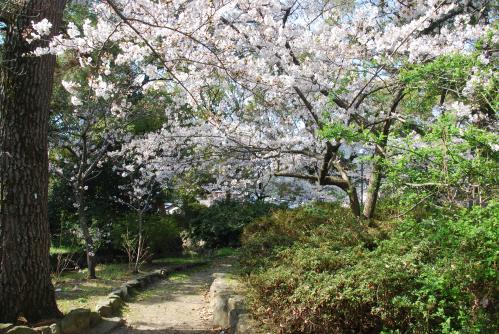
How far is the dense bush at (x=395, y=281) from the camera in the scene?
108 inches

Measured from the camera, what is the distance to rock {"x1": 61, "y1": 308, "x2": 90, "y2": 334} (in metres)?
4.91

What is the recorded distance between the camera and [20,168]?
484 centimetres

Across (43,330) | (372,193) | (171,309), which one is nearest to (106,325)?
(43,330)

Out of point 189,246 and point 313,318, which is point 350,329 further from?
A: point 189,246

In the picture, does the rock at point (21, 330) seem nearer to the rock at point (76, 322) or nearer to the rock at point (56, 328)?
the rock at point (56, 328)

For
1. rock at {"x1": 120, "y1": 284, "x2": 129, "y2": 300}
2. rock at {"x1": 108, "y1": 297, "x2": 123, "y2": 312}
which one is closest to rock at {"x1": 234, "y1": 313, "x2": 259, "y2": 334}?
rock at {"x1": 108, "y1": 297, "x2": 123, "y2": 312}

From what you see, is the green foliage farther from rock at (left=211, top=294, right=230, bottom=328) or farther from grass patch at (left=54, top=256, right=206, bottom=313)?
grass patch at (left=54, top=256, right=206, bottom=313)

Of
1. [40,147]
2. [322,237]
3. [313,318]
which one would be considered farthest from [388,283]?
[40,147]

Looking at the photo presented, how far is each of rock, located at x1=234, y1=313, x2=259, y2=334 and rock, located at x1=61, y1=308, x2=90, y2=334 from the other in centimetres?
192

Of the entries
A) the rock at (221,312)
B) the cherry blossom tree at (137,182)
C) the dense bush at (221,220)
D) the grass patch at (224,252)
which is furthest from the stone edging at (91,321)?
the dense bush at (221,220)

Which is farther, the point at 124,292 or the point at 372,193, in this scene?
the point at 124,292

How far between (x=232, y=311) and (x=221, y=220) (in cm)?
985

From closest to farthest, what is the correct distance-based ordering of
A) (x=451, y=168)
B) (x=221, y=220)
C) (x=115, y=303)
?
(x=451, y=168) → (x=115, y=303) → (x=221, y=220)

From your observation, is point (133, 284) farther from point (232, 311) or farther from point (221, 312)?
point (232, 311)
